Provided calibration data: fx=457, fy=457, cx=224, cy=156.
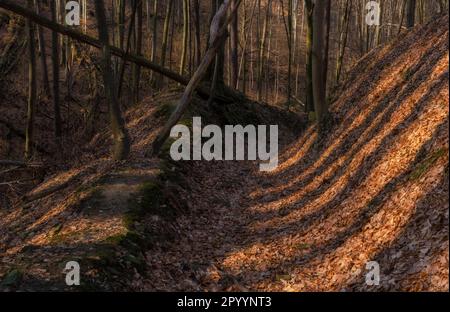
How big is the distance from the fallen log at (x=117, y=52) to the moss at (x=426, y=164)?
857 cm

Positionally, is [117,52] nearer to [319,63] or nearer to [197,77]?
[197,77]

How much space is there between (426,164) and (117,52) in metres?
11.1

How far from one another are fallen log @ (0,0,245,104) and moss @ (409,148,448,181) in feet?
28.1

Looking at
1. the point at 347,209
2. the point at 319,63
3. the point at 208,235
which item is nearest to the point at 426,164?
the point at 347,209

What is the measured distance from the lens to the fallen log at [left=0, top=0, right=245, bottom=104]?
39.2ft

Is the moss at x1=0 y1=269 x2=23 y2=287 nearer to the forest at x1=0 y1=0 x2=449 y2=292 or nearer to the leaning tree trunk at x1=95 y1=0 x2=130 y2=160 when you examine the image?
the forest at x1=0 y1=0 x2=449 y2=292

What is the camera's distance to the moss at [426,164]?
719 cm

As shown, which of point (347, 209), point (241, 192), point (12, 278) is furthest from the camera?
point (241, 192)

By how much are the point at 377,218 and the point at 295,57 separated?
43.9 m

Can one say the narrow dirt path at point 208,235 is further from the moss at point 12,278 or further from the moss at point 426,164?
the moss at point 426,164

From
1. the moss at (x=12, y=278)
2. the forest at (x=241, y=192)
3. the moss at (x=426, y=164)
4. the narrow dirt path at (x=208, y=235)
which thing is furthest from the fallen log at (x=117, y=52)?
the moss at (x=426, y=164)

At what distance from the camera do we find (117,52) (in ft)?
50.3

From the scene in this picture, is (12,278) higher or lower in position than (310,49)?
lower
